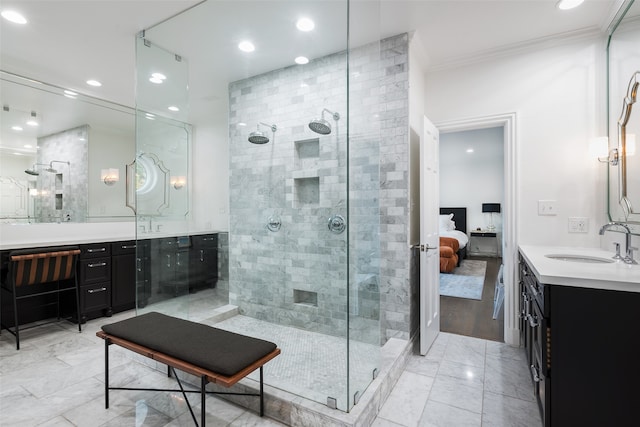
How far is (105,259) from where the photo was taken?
11.3 ft

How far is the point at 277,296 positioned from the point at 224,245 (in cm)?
85

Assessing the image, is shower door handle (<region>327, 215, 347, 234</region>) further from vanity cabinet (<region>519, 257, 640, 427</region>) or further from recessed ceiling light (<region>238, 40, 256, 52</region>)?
recessed ceiling light (<region>238, 40, 256, 52</region>)

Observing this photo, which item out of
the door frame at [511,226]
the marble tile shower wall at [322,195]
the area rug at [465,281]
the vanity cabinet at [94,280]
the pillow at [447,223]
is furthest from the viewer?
the pillow at [447,223]

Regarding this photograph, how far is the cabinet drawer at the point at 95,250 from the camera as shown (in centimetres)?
326

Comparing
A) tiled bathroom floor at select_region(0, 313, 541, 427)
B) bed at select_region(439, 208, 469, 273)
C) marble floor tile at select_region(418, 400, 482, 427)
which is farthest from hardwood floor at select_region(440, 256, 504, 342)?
bed at select_region(439, 208, 469, 273)

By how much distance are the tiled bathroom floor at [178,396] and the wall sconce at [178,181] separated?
1575mm

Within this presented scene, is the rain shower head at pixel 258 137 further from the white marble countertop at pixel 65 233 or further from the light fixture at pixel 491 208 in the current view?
the light fixture at pixel 491 208

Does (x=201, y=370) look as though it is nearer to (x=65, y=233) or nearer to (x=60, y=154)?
(x=65, y=233)

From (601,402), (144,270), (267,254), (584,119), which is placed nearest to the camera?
(601,402)

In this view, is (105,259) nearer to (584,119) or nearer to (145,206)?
(145,206)

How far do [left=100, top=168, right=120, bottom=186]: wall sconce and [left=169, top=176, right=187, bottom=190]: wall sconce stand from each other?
6.13ft

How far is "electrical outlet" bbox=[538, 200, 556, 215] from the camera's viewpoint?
2.61 m

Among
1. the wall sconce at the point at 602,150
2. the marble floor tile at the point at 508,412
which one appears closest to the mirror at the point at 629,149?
the wall sconce at the point at 602,150

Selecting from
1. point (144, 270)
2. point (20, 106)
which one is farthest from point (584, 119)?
point (20, 106)
